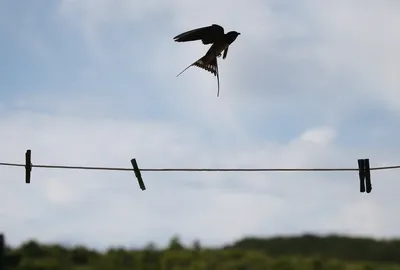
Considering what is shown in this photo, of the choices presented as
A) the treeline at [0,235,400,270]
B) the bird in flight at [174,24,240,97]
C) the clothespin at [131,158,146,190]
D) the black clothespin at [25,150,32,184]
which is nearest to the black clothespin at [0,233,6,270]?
the black clothespin at [25,150,32,184]

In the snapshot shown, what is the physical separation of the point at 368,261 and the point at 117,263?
4.84m

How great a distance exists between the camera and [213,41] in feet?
22.8

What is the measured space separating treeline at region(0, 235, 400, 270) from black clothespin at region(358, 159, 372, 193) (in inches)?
213

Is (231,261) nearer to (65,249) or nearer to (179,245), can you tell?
(179,245)

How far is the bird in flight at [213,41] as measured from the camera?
Result: 690 centimetres

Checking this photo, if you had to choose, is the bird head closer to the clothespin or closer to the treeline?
the clothespin

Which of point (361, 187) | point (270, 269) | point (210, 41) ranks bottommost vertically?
point (270, 269)

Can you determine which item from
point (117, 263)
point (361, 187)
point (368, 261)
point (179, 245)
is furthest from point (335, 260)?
point (361, 187)

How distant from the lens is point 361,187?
758 cm

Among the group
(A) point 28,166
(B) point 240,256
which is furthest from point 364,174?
(B) point 240,256

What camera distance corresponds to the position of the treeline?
42.4ft

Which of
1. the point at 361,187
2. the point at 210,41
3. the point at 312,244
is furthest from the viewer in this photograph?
the point at 312,244

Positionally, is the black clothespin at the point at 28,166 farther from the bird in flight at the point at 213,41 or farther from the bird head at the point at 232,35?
the bird head at the point at 232,35

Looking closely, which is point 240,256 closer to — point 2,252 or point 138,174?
point 138,174
